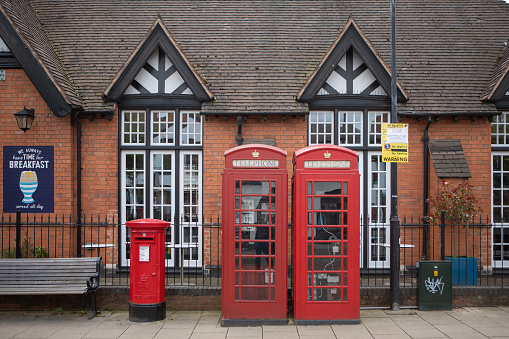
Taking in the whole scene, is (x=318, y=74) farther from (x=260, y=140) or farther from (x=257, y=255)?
(x=257, y=255)

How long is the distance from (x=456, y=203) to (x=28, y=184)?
9429 millimetres

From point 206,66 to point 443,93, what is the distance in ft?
18.8

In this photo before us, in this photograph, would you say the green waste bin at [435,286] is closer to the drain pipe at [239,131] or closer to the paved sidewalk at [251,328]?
the paved sidewalk at [251,328]

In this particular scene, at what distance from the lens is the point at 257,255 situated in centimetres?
734

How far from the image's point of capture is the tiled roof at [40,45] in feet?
32.3

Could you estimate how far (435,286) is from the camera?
26.9 feet

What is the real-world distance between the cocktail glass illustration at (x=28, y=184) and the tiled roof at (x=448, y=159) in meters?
9.06

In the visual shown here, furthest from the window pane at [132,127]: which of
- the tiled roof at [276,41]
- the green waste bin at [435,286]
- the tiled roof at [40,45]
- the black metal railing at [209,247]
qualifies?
the green waste bin at [435,286]

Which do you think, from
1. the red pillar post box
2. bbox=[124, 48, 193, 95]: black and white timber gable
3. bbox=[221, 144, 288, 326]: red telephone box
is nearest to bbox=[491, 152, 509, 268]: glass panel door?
bbox=[221, 144, 288, 326]: red telephone box

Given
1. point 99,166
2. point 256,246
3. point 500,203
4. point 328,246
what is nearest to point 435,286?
point 328,246

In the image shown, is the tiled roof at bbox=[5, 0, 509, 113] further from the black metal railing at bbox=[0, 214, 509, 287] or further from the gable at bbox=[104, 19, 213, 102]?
the black metal railing at bbox=[0, 214, 509, 287]

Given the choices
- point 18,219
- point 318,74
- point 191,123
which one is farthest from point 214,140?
point 18,219

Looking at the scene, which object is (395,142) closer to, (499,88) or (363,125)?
(363,125)

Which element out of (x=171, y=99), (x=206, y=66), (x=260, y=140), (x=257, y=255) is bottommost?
(x=257, y=255)
